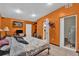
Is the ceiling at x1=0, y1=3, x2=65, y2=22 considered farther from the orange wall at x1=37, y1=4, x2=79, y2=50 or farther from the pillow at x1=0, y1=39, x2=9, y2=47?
the pillow at x1=0, y1=39, x2=9, y2=47

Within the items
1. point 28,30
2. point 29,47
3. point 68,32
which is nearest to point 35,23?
point 28,30

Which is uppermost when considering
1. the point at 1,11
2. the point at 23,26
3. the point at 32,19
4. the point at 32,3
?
the point at 32,3

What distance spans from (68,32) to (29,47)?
832 millimetres

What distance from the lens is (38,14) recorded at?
2.26 meters

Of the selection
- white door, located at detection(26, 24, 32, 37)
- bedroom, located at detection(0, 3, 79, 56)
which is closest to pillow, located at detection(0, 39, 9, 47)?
bedroom, located at detection(0, 3, 79, 56)

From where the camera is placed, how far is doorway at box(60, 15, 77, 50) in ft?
7.04

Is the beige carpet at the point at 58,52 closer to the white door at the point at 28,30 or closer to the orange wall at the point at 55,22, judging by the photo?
the orange wall at the point at 55,22

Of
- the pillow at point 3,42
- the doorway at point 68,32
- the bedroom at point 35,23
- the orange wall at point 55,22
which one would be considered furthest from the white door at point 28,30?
the doorway at point 68,32

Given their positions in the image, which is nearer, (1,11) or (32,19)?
(1,11)

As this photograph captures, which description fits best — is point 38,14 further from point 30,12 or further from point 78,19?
point 78,19

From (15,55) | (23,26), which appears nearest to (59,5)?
(23,26)

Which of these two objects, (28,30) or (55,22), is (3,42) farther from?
(55,22)

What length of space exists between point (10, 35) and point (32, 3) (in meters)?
0.77

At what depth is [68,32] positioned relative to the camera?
2197mm
